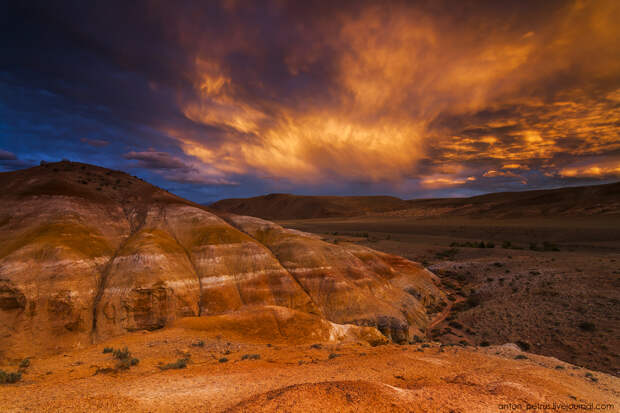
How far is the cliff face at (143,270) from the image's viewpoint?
50.0ft

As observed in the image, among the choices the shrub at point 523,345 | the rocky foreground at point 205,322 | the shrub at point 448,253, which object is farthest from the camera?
the shrub at point 448,253

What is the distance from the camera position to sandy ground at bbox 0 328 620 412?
676 cm

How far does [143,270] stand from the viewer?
1833 centimetres

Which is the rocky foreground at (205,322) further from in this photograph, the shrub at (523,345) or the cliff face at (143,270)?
the shrub at (523,345)

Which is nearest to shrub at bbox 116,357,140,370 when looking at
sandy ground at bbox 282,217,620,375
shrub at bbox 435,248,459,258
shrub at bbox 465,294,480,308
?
sandy ground at bbox 282,217,620,375

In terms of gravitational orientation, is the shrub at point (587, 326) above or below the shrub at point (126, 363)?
below

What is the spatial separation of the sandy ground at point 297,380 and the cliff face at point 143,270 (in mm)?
3609

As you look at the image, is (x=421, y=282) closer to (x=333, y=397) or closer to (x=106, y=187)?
(x=333, y=397)

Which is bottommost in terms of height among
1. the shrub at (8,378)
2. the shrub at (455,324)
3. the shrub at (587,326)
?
the shrub at (455,324)

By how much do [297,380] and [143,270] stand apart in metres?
14.6

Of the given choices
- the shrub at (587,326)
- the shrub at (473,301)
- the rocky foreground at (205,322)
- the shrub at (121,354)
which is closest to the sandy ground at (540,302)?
the shrub at (587,326)

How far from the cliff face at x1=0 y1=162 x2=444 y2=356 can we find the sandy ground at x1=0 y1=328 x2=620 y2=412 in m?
3.61

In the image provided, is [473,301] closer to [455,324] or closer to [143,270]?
[455,324]

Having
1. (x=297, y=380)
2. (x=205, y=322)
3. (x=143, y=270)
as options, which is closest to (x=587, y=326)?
(x=297, y=380)
